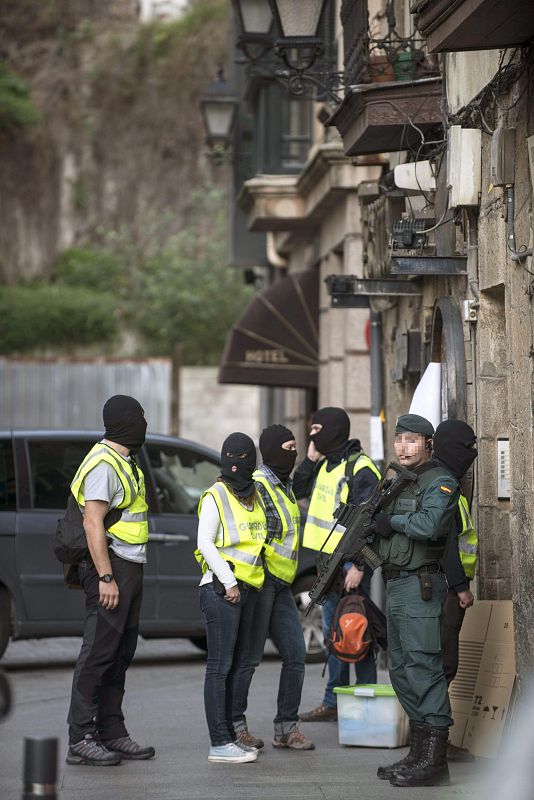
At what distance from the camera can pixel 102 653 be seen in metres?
7.92

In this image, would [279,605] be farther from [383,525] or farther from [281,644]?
[383,525]

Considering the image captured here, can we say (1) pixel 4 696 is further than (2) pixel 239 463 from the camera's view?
No

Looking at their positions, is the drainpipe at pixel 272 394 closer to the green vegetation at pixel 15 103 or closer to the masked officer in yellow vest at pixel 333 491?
the masked officer in yellow vest at pixel 333 491

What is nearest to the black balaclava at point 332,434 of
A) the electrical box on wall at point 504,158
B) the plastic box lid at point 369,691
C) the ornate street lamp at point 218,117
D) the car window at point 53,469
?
the plastic box lid at point 369,691

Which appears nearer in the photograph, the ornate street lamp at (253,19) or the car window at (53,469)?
the car window at (53,469)

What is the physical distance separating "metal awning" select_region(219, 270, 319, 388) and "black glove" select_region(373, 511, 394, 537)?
34.9 feet

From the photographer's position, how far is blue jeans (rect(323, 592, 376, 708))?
878 cm

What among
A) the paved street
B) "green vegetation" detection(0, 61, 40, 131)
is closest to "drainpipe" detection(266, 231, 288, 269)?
the paved street

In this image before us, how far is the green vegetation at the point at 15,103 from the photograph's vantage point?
128ft

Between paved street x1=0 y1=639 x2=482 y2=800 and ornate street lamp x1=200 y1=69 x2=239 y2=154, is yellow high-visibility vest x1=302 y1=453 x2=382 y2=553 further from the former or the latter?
ornate street lamp x1=200 y1=69 x2=239 y2=154

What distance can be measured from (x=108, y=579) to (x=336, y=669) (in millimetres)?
1941

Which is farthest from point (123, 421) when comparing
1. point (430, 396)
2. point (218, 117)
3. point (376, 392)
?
point (218, 117)

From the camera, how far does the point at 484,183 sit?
29.2 feet

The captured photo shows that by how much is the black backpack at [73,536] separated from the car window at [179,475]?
13.9ft
